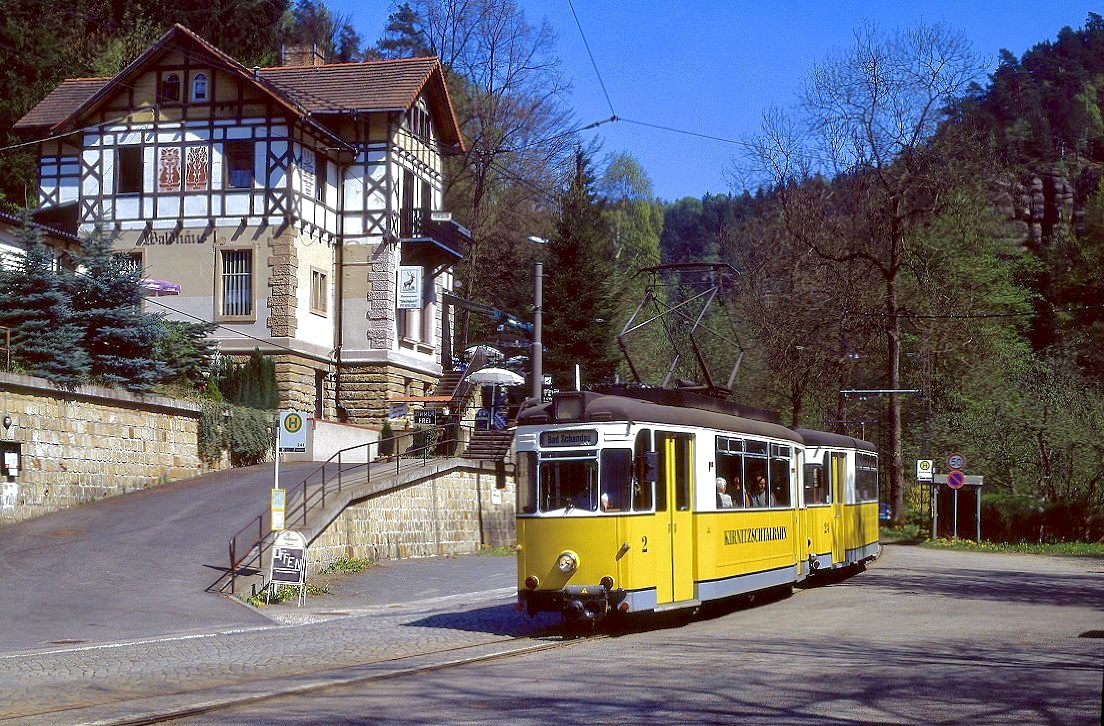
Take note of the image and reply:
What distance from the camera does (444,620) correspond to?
65.6 ft

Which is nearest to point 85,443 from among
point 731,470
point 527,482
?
point 527,482

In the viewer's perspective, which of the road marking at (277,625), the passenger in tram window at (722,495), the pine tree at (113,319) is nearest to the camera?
the road marking at (277,625)

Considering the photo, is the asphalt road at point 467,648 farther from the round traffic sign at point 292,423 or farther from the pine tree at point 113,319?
the pine tree at point 113,319

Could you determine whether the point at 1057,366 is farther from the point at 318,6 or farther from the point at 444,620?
the point at 318,6

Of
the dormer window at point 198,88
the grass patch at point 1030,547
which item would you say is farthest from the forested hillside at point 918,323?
the dormer window at point 198,88

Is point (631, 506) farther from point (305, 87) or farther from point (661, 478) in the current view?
point (305, 87)

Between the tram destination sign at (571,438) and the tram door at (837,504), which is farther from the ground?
the tram destination sign at (571,438)

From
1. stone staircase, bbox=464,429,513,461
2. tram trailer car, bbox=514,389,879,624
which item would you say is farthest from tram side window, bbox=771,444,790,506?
stone staircase, bbox=464,429,513,461

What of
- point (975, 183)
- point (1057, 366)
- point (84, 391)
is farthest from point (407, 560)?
point (1057, 366)

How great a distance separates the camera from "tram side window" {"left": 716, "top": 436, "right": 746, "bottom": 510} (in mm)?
19109

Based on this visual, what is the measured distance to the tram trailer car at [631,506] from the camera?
16.8m

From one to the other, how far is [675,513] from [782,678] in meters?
5.85

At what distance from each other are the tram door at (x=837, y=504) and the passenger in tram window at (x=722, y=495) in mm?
6344

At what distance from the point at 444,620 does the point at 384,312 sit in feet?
86.1
